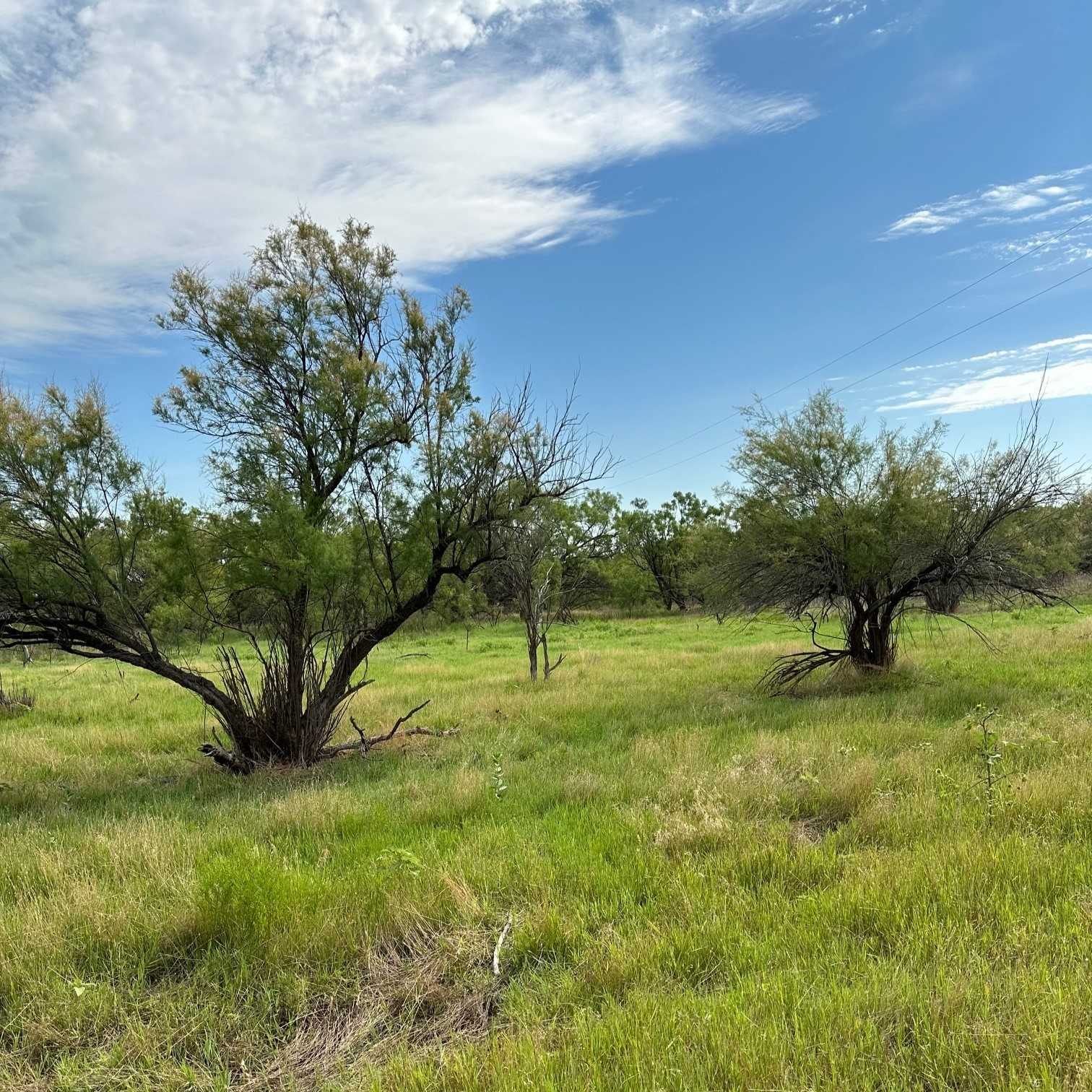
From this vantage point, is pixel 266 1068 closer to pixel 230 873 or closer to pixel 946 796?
pixel 230 873

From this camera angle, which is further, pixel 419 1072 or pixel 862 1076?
pixel 419 1072

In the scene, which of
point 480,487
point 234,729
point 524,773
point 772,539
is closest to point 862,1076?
point 524,773

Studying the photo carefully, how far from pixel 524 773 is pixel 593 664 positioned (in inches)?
516

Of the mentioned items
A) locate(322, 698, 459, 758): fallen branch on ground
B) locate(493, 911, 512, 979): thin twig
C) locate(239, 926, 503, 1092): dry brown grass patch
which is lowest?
locate(322, 698, 459, 758): fallen branch on ground

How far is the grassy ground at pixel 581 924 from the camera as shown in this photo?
294 cm

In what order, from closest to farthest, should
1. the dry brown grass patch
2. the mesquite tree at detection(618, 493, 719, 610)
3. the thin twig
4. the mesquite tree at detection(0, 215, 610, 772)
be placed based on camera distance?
the dry brown grass patch < the thin twig < the mesquite tree at detection(0, 215, 610, 772) < the mesquite tree at detection(618, 493, 719, 610)

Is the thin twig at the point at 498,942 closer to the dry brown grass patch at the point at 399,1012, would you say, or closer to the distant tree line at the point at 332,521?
the dry brown grass patch at the point at 399,1012

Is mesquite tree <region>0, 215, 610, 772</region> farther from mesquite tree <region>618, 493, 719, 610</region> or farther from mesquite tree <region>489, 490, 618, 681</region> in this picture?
mesquite tree <region>618, 493, 719, 610</region>

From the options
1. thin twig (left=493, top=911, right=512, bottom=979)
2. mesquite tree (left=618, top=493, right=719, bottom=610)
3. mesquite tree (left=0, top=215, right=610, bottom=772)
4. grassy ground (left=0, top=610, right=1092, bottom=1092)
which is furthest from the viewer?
mesquite tree (left=618, top=493, right=719, bottom=610)

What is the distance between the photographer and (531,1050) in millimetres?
2938

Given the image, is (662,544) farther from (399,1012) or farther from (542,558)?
(399,1012)

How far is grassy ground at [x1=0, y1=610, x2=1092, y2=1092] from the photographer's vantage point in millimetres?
2938

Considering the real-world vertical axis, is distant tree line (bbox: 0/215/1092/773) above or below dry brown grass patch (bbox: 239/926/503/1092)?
above

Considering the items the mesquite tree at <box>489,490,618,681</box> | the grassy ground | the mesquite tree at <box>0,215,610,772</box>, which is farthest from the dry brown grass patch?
the mesquite tree at <box>489,490,618,681</box>
